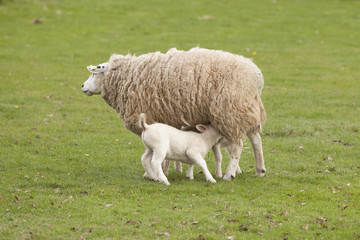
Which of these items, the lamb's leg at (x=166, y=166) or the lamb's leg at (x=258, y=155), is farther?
the lamb's leg at (x=166, y=166)

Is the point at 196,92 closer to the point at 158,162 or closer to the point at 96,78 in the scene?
the point at 158,162

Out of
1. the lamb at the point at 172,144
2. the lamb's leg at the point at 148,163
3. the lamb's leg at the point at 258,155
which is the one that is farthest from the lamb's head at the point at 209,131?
the lamb's leg at the point at 148,163

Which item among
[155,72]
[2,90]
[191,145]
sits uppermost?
[155,72]

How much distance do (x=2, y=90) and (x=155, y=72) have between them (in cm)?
884

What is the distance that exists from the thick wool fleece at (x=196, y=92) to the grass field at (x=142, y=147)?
1030 millimetres

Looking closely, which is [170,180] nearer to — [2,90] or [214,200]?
[214,200]

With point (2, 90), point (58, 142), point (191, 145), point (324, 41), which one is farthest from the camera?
point (324, 41)

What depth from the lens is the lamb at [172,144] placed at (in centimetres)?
897

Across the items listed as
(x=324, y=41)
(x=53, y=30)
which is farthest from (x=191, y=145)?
(x=53, y=30)

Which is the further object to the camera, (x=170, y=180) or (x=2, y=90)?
(x=2, y=90)

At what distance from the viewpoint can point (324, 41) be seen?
2416cm

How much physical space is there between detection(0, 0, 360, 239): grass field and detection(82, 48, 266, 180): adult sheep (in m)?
0.92

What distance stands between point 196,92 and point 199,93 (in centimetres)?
6

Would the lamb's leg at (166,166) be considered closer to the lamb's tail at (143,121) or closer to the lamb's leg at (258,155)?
the lamb's tail at (143,121)
